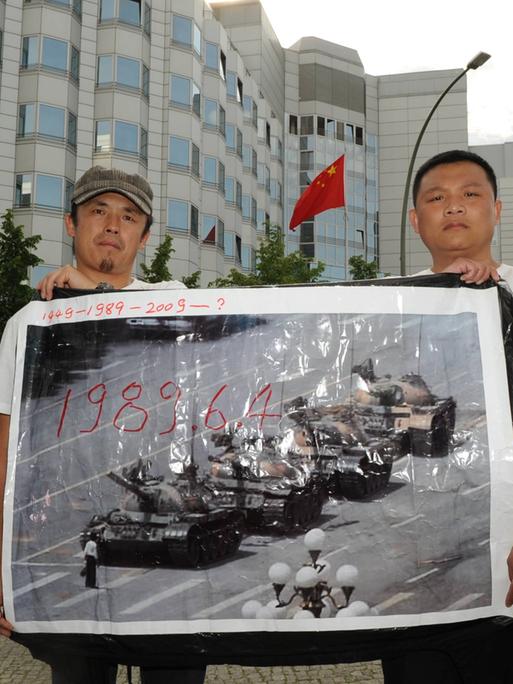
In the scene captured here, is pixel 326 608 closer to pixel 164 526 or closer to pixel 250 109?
pixel 164 526

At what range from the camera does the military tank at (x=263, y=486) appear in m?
1.99

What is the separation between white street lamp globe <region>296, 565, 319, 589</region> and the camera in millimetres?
1945

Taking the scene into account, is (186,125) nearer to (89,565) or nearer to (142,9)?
(142,9)

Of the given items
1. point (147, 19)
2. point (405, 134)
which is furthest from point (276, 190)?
point (405, 134)

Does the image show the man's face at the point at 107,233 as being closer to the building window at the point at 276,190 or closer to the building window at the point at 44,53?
the building window at the point at 44,53


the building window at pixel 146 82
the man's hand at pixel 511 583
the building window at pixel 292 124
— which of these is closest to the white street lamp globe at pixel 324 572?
the man's hand at pixel 511 583

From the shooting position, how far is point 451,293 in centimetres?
212

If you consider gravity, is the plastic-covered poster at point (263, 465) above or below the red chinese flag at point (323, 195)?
below

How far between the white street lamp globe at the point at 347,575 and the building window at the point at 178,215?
26.0 metres

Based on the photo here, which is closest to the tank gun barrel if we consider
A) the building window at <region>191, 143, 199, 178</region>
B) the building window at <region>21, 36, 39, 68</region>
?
the building window at <region>21, 36, 39, 68</region>

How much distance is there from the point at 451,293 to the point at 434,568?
856 millimetres

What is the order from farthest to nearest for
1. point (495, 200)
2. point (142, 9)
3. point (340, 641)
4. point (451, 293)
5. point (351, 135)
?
1. point (351, 135)
2. point (142, 9)
3. point (495, 200)
4. point (451, 293)
5. point (340, 641)

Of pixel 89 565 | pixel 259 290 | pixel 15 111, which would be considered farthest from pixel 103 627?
pixel 15 111

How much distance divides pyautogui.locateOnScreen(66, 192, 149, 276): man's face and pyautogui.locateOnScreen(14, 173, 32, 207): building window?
23434 millimetres
